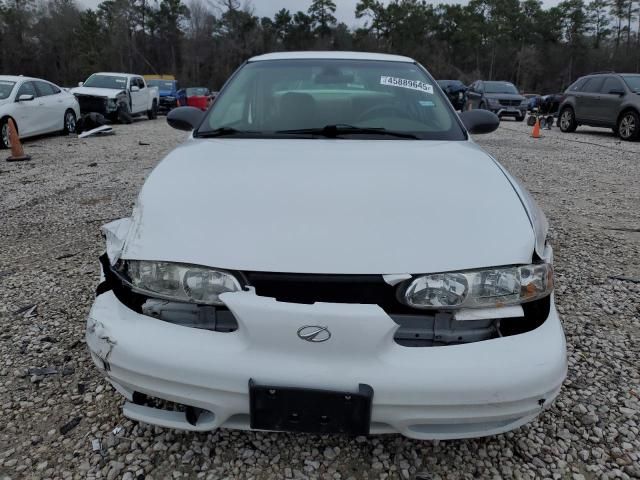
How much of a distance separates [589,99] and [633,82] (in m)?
1.07

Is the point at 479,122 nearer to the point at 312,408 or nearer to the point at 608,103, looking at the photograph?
the point at 312,408

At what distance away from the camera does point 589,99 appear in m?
13.0

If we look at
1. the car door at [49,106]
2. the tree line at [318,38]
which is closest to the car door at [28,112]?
the car door at [49,106]

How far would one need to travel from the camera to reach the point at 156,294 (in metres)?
1.60

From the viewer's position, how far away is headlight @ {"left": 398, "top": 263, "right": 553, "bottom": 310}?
59.1 inches

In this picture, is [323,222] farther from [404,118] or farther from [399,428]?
[404,118]

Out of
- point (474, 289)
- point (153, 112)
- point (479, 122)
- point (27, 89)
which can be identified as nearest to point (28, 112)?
point (27, 89)

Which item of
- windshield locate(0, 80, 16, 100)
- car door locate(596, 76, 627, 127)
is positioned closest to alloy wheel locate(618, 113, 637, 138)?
car door locate(596, 76, 627, 127)

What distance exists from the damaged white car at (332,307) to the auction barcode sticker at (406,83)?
1.20 m

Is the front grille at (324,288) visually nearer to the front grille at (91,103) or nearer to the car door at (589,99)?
the car door at (589,99)

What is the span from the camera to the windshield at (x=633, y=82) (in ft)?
39.0

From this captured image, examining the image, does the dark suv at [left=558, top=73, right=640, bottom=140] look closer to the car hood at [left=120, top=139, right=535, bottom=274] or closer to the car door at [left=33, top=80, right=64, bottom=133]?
the car hood at [left=120, top=139, right=535, bottom=274]

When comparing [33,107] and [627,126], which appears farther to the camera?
[627,126]

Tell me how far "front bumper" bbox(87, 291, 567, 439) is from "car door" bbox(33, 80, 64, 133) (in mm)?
11283
